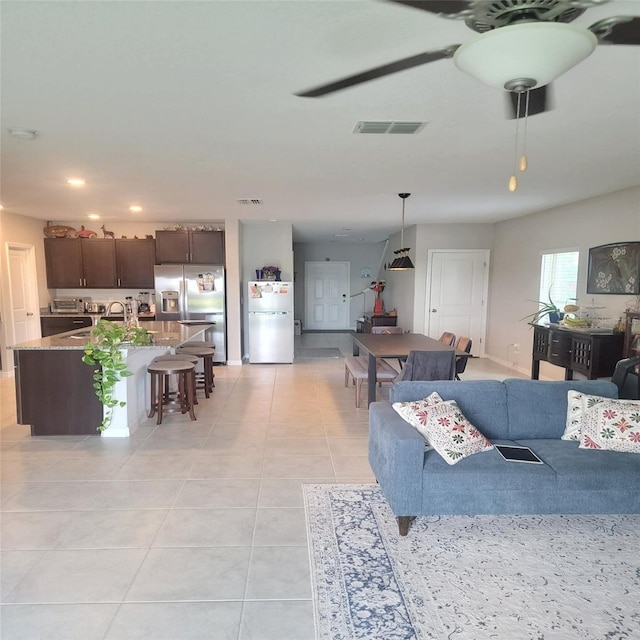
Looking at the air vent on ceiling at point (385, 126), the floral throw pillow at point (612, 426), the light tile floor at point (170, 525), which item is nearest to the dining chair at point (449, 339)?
the light tile floor at point (170, 525)

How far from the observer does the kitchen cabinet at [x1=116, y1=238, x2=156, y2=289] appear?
6.94 m

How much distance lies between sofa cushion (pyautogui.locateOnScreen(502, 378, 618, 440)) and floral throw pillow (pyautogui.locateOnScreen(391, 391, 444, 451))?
1.65 feet

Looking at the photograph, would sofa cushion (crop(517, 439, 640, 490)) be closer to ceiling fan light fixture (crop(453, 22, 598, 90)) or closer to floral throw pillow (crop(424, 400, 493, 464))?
floral throw pillow (crop(424, 400, 493, 464))

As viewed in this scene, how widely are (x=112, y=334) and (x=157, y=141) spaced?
1711 mm

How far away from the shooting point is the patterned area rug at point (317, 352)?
7859 millimetres

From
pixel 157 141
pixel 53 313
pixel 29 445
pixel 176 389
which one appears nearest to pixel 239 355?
pixel 176 389

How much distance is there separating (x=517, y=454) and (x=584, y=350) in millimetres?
2525

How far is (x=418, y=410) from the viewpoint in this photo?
8.52 ft

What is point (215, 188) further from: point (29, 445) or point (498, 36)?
point (498, 36)

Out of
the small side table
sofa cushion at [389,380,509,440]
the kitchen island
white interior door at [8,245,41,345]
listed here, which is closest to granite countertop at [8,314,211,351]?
the kitchen island

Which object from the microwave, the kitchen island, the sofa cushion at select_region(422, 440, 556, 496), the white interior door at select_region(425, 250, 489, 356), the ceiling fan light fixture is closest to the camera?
the ceiling fan light fixture

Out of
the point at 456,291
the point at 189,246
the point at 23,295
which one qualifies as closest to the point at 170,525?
the point at 189,246

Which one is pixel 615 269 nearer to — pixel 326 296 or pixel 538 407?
pixel 538 407

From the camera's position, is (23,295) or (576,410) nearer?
(576,410)
